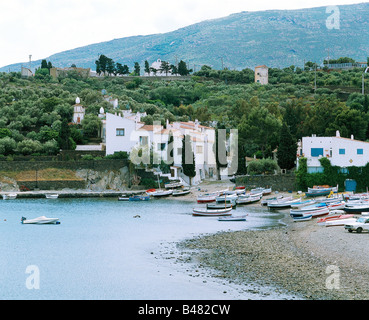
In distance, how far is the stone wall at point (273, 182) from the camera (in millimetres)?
63781

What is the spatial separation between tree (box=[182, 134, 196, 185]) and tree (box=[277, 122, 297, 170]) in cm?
1040

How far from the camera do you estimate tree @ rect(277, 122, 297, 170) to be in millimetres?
65000

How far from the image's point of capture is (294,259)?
29.1 metres

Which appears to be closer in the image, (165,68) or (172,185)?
(172,185)

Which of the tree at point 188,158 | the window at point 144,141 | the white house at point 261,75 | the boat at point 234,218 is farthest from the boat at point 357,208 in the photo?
the white house at point 261,75

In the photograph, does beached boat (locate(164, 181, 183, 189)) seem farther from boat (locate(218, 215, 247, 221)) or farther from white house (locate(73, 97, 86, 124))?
white house (locate(73, 97, 86, 124))

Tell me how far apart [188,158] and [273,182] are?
11.4 metres

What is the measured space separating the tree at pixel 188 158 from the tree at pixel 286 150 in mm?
10399

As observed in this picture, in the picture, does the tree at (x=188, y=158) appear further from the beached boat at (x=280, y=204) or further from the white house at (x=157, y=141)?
the beached boat at (x=280, y=204)

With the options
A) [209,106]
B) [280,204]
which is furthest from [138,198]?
[209,106]

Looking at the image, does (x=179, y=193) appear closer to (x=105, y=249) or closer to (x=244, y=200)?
(x=244, y=200)

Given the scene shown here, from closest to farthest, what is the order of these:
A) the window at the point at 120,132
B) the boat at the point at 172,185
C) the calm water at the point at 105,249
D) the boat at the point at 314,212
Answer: the calm water at the point at 105,249, the boat at the point at 314,212, the boat at the point at 172,185, the window at the point at 120,132

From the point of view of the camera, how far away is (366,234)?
33969mm

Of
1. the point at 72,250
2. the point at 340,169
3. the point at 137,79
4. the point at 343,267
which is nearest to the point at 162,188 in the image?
the point at 340,169
